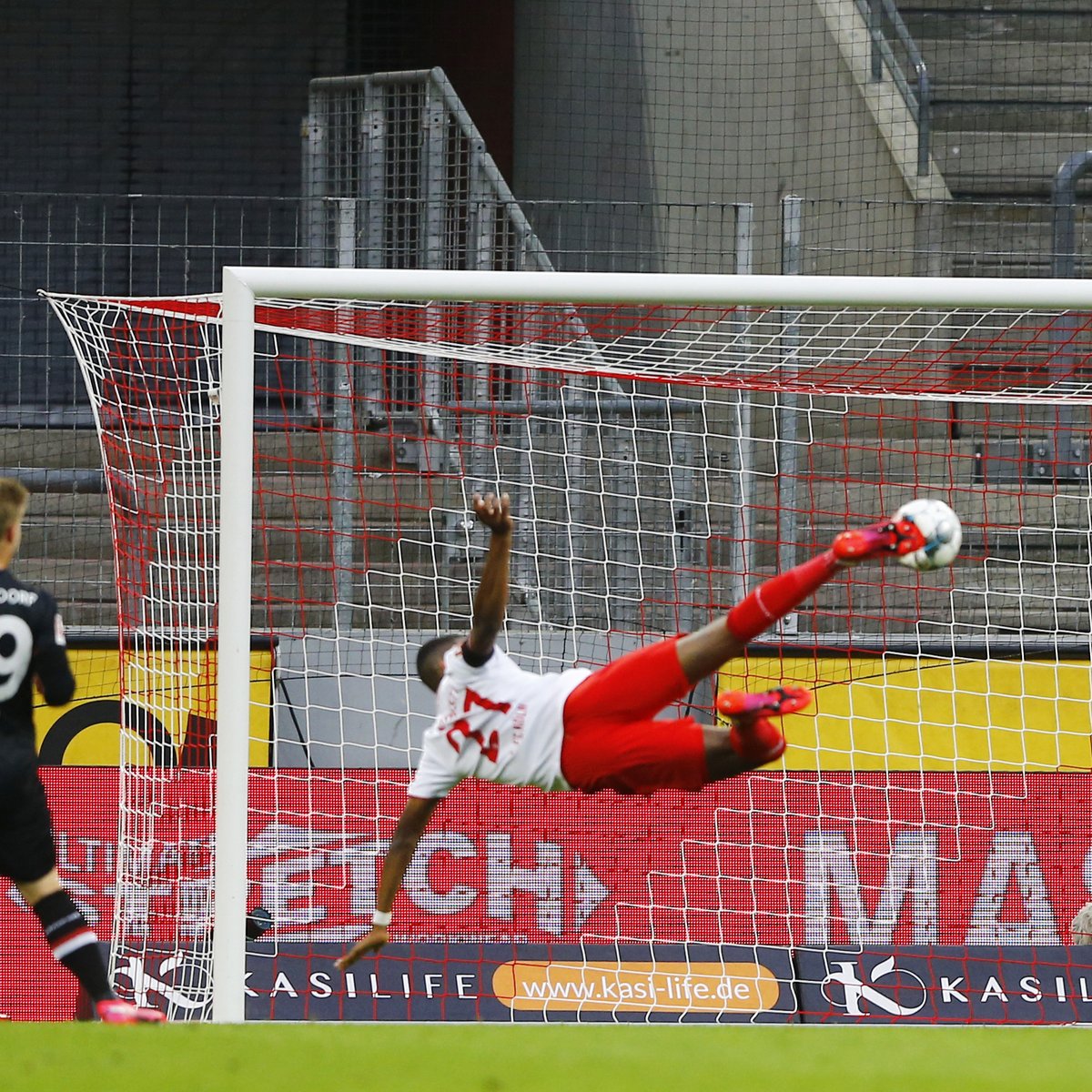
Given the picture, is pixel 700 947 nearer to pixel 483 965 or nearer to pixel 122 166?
pixel 483 965

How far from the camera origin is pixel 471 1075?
125 inches

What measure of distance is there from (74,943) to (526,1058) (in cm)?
178

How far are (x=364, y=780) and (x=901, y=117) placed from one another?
19.1ft

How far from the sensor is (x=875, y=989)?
20.1 feet

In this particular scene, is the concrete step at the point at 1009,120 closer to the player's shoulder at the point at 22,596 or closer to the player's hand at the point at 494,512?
the player's hand at the point at 494,512

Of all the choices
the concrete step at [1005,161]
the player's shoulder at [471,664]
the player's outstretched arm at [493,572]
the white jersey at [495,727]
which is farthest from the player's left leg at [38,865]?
the concrete step at [1005,161]

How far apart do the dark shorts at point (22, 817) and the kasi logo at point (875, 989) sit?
10.5 ft

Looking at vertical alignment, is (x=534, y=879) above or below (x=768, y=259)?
below

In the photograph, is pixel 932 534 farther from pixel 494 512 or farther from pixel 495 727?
pixel 495 727

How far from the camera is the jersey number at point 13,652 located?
14.2ft

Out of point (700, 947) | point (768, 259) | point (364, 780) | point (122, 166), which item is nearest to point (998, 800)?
point (700, 947)

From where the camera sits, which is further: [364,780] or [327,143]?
[327,143]

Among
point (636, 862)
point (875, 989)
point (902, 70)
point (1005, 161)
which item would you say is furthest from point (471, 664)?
point (1005, 161)

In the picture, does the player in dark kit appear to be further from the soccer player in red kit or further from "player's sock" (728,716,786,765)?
"player's sock" (728,716,786,765)
